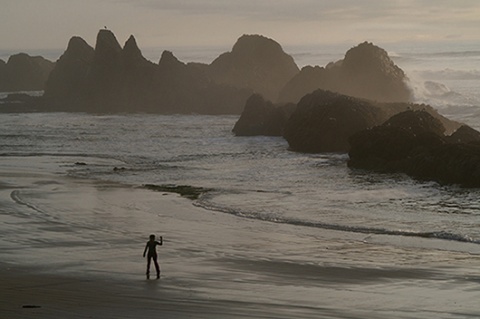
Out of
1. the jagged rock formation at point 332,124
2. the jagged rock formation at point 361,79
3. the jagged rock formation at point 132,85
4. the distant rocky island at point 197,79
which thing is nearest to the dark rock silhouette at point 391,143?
the jagged rock formation at point 332,124

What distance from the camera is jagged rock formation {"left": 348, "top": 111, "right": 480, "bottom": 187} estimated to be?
3384 cm

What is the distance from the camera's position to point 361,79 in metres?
90.1

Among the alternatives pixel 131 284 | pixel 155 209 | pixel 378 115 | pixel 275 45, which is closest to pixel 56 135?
pixel 378 115

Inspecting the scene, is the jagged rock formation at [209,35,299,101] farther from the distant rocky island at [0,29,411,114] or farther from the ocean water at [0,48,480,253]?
the ocean water at [0,48,480,253]

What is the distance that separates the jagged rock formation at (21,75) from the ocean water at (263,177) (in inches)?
3697

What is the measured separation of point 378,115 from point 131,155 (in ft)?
53.5

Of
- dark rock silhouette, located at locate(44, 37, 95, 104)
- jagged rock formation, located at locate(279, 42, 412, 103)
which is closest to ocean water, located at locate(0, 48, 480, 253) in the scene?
jagged rock formation, located at locate(279, 42, 412, 103)

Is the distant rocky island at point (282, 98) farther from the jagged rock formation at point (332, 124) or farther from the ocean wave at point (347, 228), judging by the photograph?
the ocean wave at point (347, 228)

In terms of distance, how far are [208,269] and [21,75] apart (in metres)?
163

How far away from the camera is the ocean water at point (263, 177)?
84.5 ft

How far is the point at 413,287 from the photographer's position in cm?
1697

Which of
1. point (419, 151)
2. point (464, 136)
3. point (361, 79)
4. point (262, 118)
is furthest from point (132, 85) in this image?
point (419, 151)

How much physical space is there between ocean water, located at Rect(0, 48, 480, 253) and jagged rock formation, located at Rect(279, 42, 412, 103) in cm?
1135

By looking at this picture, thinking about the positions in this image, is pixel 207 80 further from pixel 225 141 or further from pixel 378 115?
pixel 378 115
